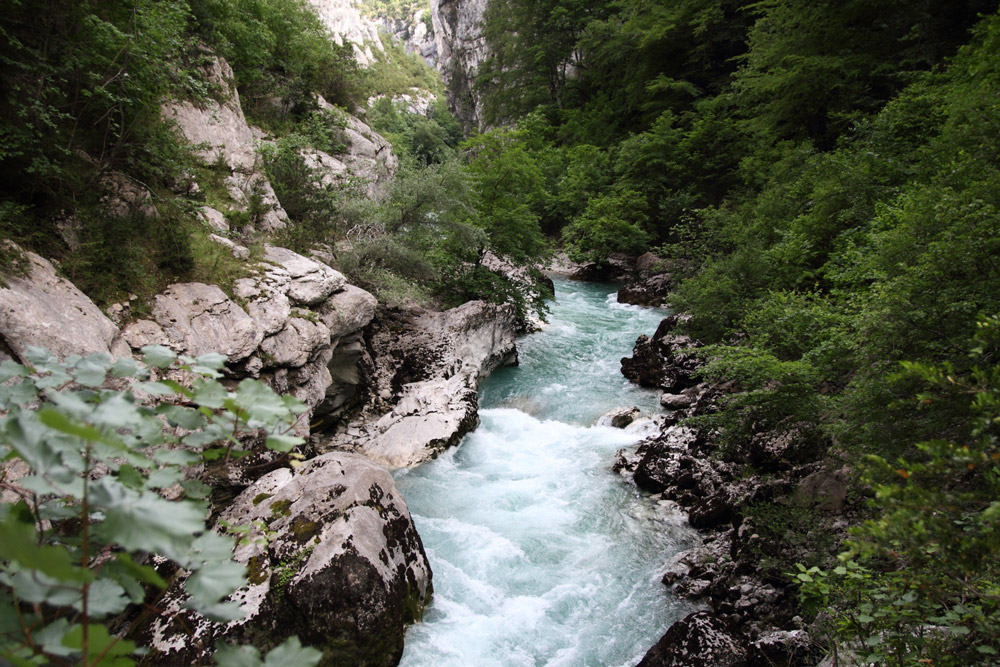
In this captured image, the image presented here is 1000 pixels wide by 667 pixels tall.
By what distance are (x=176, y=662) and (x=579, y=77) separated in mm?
35654

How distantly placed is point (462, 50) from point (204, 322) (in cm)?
4670

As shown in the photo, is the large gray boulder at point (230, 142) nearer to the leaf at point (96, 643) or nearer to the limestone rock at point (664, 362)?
the limestone rock at point (664, 362)

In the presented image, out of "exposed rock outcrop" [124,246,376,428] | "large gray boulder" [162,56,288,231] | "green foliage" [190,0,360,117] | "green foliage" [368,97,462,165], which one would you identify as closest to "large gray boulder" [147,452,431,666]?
"exposed rock outcrop" [124,246,376,428]

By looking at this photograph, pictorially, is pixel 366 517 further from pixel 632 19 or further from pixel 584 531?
pixel 632 19

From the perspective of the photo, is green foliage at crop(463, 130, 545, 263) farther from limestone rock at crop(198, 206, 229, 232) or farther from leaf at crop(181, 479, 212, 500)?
leaf at crop(181, 479, 212, 500)

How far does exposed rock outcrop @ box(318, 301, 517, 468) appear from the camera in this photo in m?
8.59

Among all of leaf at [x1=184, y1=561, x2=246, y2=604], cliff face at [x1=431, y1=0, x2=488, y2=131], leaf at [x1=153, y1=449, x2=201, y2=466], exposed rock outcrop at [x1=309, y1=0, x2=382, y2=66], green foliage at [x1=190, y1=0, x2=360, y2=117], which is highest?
exposed rock outcrop at [x1=309, y1=0, x2=382, y2=66]

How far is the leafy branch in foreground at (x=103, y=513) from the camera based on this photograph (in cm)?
93

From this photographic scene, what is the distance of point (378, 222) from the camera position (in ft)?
35.4

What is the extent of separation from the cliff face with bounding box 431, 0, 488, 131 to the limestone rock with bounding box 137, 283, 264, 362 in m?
37.4

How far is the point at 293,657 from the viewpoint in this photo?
44.9 inches

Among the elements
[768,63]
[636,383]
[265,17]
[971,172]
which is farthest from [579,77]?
[971,172]

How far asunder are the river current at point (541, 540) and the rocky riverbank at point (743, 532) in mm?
367

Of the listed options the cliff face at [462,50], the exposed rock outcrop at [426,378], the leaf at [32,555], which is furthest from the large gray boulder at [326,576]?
the cliff face at [462,50]
